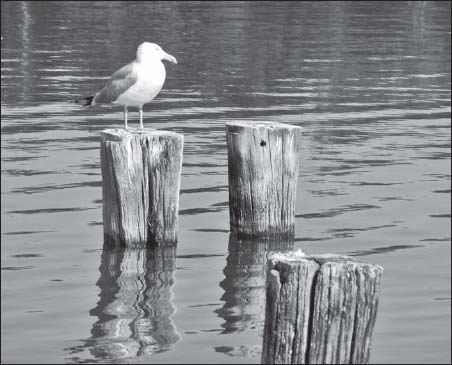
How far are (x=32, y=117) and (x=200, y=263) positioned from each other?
8856 millimetres

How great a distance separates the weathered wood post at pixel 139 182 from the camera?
10328 millimetres

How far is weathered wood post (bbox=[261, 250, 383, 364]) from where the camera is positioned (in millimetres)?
7102

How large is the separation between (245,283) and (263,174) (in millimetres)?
1127

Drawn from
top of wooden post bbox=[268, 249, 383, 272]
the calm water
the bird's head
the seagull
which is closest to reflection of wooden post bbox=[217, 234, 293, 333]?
the calm water

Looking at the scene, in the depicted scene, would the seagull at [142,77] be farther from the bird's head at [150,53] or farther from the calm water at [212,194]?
the calm water at [212,194]

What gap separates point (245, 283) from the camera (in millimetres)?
10227

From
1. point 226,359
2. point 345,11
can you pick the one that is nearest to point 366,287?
point 226,359

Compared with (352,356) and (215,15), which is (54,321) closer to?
(352,356)

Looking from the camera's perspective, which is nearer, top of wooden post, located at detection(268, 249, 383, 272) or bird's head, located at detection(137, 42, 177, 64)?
top of wooden post, located at detection(268, 249, 383, 272)

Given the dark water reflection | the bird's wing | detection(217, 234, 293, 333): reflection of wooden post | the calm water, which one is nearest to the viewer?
the dark water reflection

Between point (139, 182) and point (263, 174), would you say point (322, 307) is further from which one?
point (263, 174)

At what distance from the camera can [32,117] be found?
19.0 m

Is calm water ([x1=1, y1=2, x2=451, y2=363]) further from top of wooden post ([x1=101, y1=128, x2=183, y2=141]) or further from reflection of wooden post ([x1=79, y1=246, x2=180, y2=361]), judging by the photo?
top of wooden post ([x1=101, y1=128, x2=183, y2=141])

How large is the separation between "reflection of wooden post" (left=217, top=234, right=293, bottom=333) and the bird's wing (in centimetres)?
182
